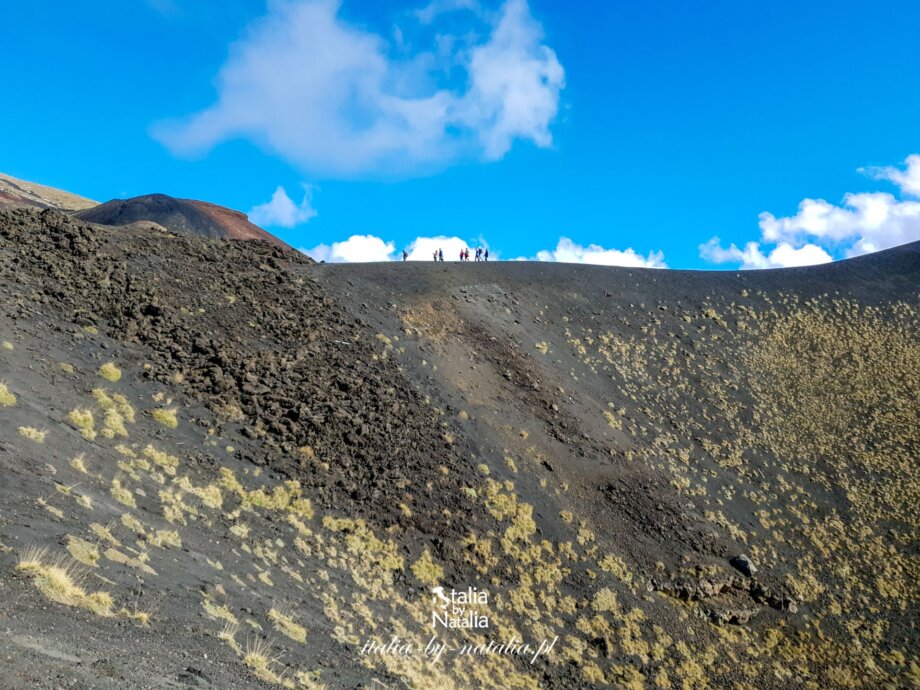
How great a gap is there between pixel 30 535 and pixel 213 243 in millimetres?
24516

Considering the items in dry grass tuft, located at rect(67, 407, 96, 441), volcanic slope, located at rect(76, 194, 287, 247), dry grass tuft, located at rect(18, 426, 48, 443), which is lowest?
dry grass tuft, located at rect(18, 426, 48, 443)

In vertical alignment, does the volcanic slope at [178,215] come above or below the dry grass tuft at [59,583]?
above

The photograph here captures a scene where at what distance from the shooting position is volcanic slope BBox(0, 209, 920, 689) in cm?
1231

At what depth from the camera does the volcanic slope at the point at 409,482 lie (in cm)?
1231

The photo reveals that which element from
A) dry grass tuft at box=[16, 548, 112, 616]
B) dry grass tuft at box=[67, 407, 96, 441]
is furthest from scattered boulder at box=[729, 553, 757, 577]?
dry grass tuft at box=[67, 407, 96, 441]

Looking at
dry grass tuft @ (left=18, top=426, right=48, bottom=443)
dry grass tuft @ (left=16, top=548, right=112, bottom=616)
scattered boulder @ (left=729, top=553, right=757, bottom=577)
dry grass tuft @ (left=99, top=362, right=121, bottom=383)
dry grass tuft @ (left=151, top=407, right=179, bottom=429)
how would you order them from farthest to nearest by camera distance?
1. scattered boulder @ (left=729, top=553, right=757, bottom=577)
2. dry grass tuft @ (left=99, top=362, right=121, bottom=383)
3. dry grass tuft @ (left=151, top=407, right=179, bottom=429)
4. dry grass tuft @ (left=18, top=426, right=48, bottom=443)
5. dry grass tuft @ (left=16, top=548, right=112, bottom=616)

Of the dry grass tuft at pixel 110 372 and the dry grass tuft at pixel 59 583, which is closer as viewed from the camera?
the dry grass tuft at pixel 59 583

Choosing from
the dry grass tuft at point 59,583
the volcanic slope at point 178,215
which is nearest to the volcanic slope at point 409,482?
the dry grass tuft at point 59,583

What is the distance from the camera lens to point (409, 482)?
22.7 metres

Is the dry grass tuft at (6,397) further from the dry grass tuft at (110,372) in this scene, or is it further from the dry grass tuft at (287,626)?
the dry grass tuft at (287,626)

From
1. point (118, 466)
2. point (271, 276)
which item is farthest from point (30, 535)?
point (271, 276)

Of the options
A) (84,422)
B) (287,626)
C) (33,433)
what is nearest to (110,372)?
(84,422)

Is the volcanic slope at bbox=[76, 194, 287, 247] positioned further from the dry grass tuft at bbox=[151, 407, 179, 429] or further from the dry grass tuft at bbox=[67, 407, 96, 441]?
the dry grass tuft at bbox=[67, 407, 96, 441]

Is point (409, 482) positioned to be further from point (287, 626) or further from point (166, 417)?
point (287, 626)
